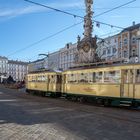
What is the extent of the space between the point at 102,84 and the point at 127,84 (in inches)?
111

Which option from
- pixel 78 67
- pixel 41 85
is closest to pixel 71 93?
pixel 78 67

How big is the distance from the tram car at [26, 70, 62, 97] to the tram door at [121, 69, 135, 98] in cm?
1192

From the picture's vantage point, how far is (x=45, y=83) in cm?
3659

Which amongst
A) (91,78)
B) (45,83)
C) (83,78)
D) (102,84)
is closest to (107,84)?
(102,84)

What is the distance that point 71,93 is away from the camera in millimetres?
29641

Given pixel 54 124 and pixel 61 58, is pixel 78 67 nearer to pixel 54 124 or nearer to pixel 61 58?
pixel 54 124

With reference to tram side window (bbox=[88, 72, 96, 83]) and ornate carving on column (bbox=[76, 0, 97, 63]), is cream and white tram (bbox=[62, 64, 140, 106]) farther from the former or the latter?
ornate carving on column (bbox=[76, 0, 97, 63])

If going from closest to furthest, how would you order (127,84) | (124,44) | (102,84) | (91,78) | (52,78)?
(127,84) < (102,84) < (91,78) < (52,78) < (124,44)

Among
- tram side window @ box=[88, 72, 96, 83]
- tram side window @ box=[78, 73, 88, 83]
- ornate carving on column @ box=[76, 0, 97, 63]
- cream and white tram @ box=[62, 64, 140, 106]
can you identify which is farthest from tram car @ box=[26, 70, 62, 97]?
tram side window @ box=[88, 72, 96, 83]

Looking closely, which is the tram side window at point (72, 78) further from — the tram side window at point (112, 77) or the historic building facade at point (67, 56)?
the historic building facade at point (67, 56)

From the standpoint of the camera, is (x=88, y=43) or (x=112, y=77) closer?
(x=112, y=77)

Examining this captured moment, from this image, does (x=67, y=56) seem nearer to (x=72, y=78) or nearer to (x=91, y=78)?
(x=72, y=78)

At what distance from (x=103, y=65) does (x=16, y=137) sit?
50.1 feet

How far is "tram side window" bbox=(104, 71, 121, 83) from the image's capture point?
Result: 916 inches
